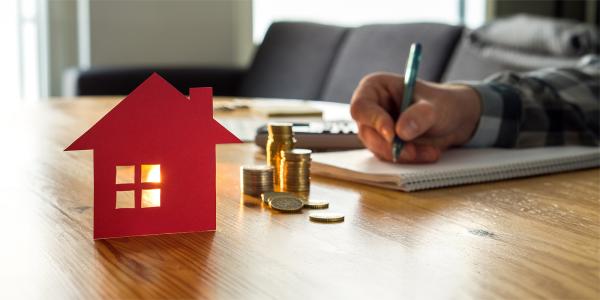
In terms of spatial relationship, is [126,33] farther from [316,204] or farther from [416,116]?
[316,204]

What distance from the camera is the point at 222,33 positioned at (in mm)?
3672

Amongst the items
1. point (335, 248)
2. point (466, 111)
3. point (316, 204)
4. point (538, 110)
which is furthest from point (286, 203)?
point (538, 110)

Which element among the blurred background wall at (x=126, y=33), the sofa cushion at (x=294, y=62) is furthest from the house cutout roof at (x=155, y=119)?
the blurred background wall at (x=126, y=33)

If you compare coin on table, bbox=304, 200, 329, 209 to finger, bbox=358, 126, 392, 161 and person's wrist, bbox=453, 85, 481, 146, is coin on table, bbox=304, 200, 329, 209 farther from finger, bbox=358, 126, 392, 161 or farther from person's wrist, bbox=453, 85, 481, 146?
person's wrist, bbox=453, 85, 481, 146

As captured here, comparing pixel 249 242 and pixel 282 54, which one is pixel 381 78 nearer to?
pixel 249 242

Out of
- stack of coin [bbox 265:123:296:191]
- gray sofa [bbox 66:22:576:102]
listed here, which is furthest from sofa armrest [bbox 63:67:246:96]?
stack of coin [bbox 265:123:296:191]

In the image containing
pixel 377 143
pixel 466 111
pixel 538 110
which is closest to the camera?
pixel 377 143

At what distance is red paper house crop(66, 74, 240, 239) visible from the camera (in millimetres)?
558

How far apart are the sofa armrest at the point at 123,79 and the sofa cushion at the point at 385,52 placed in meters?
0.45

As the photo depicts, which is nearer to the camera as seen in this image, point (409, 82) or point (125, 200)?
point (125, 200)

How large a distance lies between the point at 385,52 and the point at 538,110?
1.63 meters

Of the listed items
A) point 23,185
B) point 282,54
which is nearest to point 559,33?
point 282,54

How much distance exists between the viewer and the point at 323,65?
3012mm

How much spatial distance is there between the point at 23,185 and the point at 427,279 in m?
0.48
